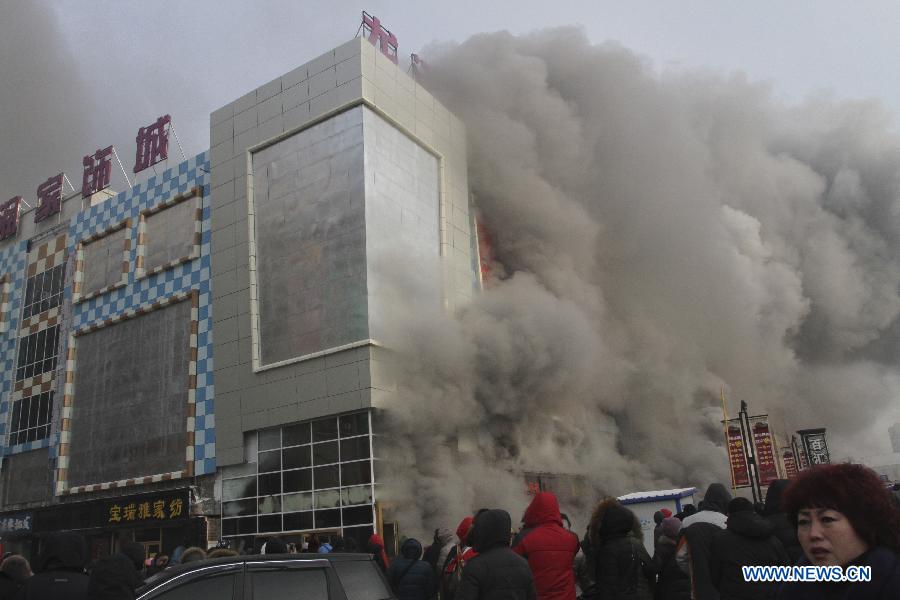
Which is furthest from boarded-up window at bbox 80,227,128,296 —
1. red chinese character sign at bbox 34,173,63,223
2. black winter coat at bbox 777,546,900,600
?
black winter coat at bbox 777,546,900,600

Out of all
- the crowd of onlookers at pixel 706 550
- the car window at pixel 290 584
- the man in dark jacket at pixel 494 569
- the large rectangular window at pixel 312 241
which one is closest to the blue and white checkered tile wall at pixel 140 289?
the large rectangular window at pixel 312 241

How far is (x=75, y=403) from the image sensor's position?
26609 millimetres

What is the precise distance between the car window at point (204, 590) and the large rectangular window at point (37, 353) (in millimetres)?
26480

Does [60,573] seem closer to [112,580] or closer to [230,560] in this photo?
[112,580]

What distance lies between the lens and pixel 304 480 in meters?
20.2

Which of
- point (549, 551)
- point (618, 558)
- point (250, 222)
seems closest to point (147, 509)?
point (250, 222)

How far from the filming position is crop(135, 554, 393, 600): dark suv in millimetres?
5141

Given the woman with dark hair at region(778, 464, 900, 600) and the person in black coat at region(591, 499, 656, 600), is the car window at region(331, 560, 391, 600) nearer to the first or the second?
the person in black coat at region(591, 499, 656, 600)

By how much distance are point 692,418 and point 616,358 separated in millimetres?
5097

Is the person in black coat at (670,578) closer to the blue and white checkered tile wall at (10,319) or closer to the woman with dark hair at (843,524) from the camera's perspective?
the woman with dark hair at (843,524)

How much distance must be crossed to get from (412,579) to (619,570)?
267 cm

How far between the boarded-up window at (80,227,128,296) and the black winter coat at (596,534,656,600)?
2519 centimetres

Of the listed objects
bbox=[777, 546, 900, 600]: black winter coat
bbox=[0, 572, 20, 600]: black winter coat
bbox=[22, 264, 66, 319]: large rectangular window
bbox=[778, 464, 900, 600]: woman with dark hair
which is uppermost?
bbox=[22, 264, 66, 319]: large rectangular window

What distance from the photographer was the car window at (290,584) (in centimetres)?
536
